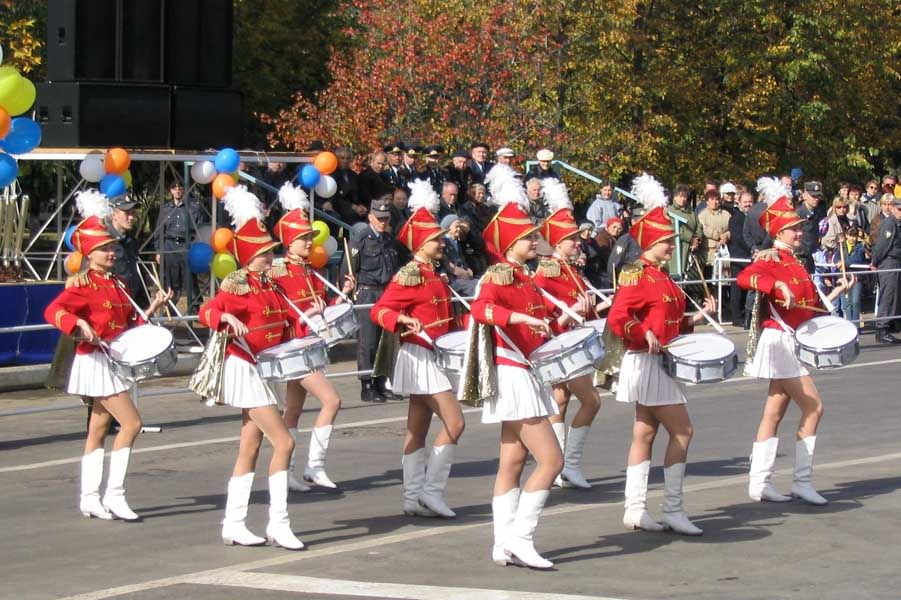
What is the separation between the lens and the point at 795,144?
34156 millimetres

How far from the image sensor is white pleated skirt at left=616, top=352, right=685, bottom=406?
9891 millimetres

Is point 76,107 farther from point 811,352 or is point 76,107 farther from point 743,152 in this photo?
point 743,152

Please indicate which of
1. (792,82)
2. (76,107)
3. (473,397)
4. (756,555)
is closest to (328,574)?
(473,397)

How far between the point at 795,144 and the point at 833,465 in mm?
22519

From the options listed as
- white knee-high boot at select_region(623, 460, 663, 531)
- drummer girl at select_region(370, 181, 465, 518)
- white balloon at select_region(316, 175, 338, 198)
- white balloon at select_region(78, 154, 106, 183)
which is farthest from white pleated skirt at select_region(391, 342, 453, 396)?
white balloon at select_region(316, 175, 338, 198)

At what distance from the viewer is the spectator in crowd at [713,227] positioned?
2355 cm

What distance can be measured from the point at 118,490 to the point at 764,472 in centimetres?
429

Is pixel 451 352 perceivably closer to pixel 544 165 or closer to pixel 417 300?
pixel 417 300

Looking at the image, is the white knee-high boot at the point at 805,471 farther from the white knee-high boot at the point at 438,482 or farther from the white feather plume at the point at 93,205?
the white feather plume at the point at 93,205

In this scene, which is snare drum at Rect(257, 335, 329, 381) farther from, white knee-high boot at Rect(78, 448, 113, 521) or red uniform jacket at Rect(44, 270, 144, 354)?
white knee-high boot at Rect(78, 448, 113, 521)

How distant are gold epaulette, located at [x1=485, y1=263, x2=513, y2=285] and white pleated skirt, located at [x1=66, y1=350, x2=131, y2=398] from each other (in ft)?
9.42

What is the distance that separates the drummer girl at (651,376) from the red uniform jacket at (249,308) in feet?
6.84

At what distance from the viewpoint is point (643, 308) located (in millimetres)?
10016

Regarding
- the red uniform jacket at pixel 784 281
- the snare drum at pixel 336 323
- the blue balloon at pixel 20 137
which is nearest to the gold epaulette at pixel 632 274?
the red uniform jacket at pixel 784 281
